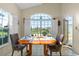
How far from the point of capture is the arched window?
205 centimetres

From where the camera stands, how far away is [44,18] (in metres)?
2.11

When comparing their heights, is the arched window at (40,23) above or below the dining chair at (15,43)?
above

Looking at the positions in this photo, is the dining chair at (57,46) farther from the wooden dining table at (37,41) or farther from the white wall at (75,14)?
the white wall at (75,14)

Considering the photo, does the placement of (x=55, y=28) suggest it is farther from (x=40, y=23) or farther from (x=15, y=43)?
(x=15, y=43)

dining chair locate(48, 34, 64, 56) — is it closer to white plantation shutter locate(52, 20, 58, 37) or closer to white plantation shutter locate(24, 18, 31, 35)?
white plantation shutter locate(52, 20, 58, 37)

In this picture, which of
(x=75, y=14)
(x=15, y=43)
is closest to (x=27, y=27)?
(x=15, y=43)

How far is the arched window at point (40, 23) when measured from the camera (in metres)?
2.05

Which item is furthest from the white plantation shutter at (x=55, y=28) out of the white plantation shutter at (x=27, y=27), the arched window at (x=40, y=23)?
the white plantation shutter at (x=27, y=27)

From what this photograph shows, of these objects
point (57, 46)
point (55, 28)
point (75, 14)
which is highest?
point (75, 14)

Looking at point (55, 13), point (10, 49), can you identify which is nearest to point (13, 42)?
point (10, 49)

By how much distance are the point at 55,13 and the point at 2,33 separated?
956 mm

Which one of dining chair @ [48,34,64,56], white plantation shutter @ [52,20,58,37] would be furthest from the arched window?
dining chair @ [48,34,64,56]

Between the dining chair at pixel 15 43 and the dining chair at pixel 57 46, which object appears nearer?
the dining chair at pixel 15 43

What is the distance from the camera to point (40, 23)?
2.05m
